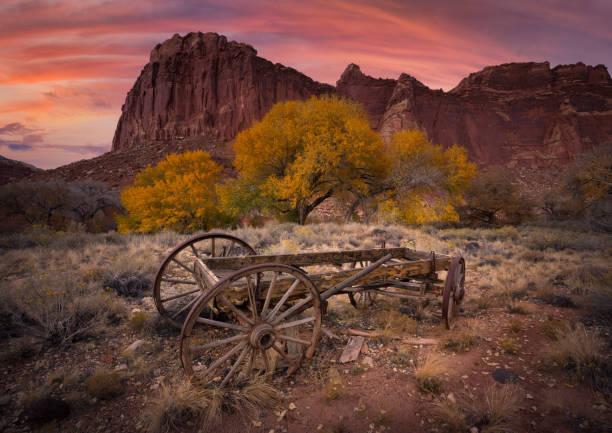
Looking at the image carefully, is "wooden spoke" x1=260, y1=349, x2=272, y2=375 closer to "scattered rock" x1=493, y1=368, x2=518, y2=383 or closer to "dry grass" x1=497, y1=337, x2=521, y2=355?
"scattered rock" x1=493, y1=368, x2=518, y2=383

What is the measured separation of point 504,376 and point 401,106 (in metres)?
78.7

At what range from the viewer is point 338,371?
3.24 m

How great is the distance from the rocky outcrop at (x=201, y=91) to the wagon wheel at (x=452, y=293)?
234 feet

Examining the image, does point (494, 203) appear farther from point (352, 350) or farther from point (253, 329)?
point (253, 329)

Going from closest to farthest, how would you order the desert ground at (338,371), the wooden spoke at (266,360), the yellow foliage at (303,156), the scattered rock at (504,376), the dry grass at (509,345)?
the desert ground at (338,371)
the wooden spoke at (266,360)
the scattered rock at (504,376)
the dry grass at (509,345)
the yellow foliage at (303,156)

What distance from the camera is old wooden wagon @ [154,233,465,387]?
262 cm

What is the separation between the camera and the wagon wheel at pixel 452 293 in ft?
12.8

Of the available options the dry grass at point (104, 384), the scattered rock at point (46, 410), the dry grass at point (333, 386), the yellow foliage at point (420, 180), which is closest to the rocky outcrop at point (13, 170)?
the yellow foliage at point (420, 180)

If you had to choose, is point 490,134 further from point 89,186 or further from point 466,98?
point 89,186

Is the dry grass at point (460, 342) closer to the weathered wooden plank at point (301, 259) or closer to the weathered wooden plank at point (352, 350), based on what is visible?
the weathered wooden plank at point (301, 259)

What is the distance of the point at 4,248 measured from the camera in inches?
326

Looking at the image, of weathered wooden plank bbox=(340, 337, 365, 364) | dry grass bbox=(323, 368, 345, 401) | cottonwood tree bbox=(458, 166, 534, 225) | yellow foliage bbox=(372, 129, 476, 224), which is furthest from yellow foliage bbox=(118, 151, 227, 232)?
cottonwood tree bbox=(458, 166, 534, 225)

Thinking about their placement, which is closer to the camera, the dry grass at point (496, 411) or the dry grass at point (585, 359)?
the dry grass at point (496, 411)

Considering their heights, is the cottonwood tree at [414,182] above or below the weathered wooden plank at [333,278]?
above
